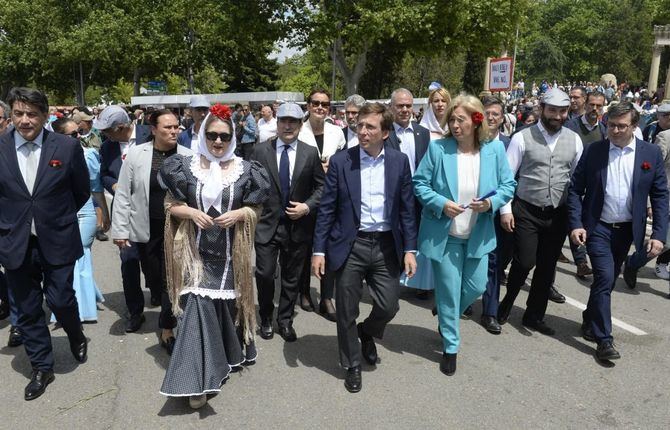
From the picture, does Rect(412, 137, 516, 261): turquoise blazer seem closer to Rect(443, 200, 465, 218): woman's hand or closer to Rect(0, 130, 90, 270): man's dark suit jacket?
Rect(443, 200, 465, 218): woman's hand

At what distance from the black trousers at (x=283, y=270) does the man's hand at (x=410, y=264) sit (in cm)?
125

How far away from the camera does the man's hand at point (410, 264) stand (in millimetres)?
3947

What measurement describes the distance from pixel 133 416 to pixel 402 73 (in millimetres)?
41737

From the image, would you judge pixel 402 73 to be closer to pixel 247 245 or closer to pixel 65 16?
pixel 65 16

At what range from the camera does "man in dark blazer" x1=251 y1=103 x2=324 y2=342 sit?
4.76 m

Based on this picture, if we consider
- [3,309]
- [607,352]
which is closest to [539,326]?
[607,352]

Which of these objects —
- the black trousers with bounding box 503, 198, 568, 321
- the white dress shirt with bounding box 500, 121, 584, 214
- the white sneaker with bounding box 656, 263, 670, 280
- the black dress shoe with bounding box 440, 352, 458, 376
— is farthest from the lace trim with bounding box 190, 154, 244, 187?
the white sneaker with bounding box 656, 263, 670, 280

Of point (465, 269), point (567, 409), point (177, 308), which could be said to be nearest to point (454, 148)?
point (465, 269)

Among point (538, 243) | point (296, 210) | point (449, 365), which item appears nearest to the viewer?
point (449, 365)

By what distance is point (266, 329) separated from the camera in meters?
4.88

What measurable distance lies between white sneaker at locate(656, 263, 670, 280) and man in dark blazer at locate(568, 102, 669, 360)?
2.66 metres

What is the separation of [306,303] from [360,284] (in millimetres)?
1771

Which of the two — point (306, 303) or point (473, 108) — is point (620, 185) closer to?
point (473, 108)

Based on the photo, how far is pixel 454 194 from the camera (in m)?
4.07
